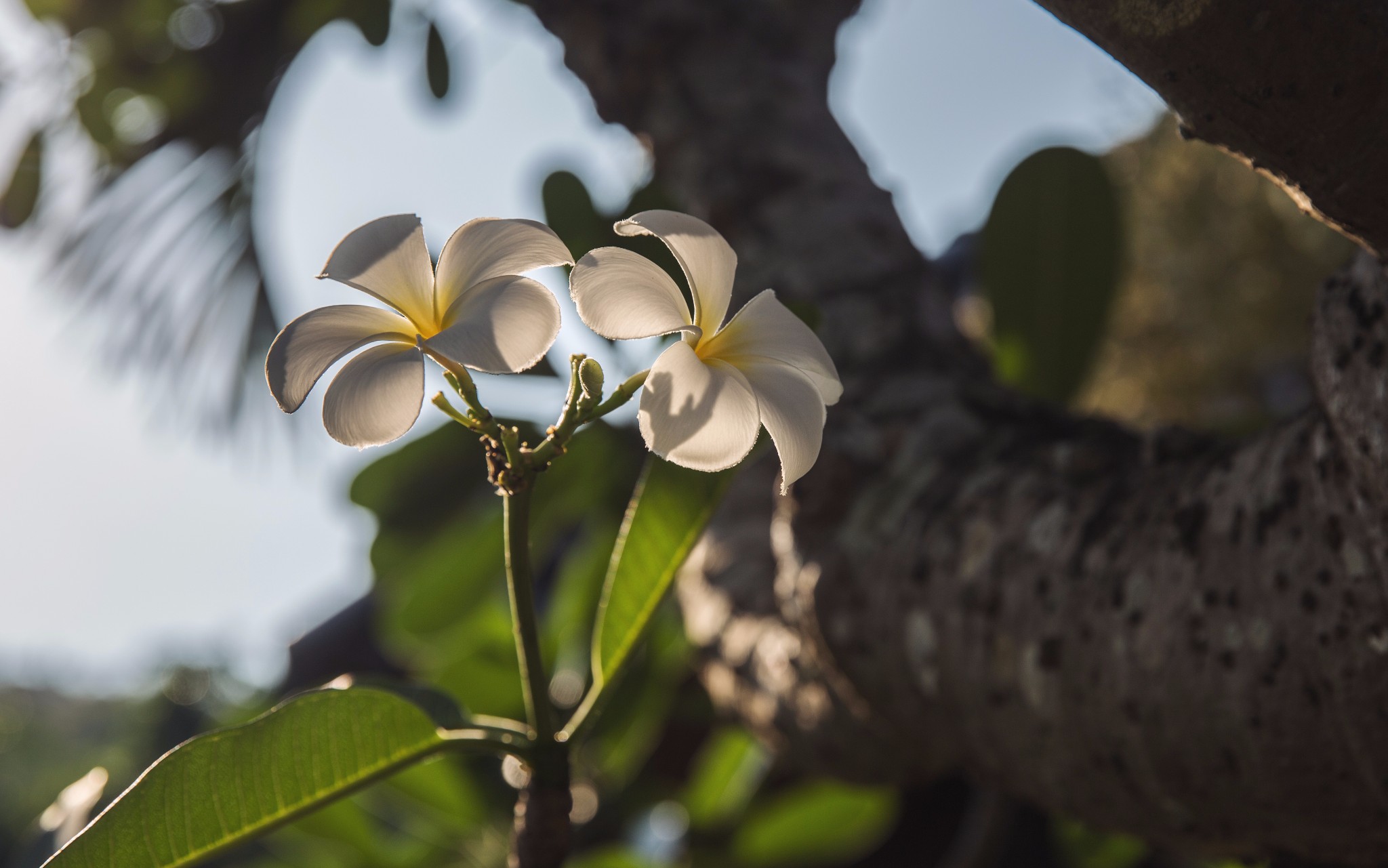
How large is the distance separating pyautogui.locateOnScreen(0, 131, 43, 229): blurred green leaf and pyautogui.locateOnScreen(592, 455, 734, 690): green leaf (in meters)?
1.47

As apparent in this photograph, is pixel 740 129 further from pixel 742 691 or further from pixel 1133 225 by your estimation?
pixel 1133 225

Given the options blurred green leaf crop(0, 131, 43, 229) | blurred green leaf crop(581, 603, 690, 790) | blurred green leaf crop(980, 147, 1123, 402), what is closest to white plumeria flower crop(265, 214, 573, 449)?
blurred green leaf crop(980, 147, 1123, 402)

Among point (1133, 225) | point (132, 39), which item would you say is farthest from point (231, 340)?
point (1133, 225)

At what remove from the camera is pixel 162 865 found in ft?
1.22

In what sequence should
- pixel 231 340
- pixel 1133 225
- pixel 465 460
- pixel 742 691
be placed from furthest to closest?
pixel 1133 225 < pixel 231 340 < pixel 465 460 < pixel 742 691

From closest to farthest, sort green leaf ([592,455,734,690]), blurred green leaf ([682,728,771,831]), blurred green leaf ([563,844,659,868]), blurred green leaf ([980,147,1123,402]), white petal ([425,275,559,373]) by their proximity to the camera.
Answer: white petal ([425,275,559,373])
green leaf ([592,455,734,690])
blurred green leaf ([980,147,1123,402])
blurred green leaf ([563,844,659,868])
blurred green leaf ([682,728,771,831])

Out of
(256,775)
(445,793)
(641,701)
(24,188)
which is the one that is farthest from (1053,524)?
(24,188)

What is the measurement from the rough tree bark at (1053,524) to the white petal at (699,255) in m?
0.17

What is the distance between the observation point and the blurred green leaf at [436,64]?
123 centimetres

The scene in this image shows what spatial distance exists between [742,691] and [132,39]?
141 cm

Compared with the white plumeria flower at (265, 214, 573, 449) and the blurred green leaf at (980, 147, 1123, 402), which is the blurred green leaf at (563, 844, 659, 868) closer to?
the blurred green leaf at (980, 147, 1123, 402)

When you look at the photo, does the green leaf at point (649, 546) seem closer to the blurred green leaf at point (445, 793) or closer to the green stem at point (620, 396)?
the green stem at point (620, 396)

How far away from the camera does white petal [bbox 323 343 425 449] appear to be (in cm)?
29

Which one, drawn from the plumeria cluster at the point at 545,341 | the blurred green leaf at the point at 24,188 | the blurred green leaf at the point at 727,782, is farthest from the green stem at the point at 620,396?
the blurred green leaf at the point at 24,188
